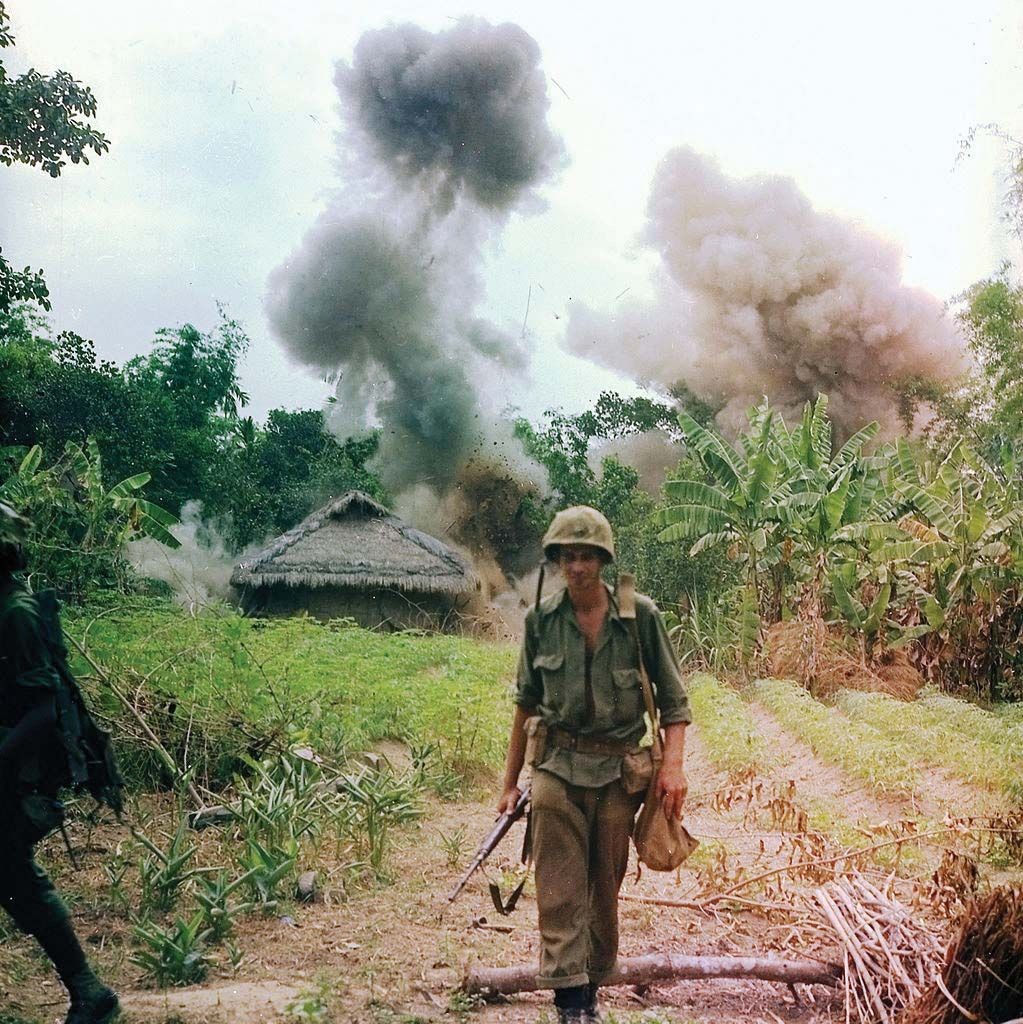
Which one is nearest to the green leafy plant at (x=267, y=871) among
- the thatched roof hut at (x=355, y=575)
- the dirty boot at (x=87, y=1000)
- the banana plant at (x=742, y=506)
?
the dirty boot at (x=87, y=1000)

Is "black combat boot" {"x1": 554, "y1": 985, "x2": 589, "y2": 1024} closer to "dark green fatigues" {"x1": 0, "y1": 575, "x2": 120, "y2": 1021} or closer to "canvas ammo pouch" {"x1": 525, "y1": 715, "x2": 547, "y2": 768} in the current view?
"canvas ammo pouch" {"x1": 525, "y1": 715, "x2": 547, "y2": 768}

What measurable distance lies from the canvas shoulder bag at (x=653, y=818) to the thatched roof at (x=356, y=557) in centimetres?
1582

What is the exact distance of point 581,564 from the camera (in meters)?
3.56

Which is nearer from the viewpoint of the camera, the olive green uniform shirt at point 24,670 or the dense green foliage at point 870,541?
the olive green uniform shirt at point 24,670

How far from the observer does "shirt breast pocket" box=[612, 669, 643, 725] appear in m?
3.55

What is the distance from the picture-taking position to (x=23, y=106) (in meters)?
11.6

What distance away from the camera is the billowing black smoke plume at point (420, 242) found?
23.0 m

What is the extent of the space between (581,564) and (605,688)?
0.44 meters

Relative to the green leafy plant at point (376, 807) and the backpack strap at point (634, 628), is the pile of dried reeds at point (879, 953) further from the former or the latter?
Result: the green leafy plant at point (376, 807)

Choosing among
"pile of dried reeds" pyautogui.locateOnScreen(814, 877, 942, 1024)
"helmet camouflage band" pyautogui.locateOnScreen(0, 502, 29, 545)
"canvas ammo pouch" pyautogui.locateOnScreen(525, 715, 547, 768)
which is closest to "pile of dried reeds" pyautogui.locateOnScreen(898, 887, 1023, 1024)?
"pile of dried reeds" pyautogui.locateOnScreen(814, 877, 942, 1024)

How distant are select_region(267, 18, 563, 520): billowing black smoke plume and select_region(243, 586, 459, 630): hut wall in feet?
14.7

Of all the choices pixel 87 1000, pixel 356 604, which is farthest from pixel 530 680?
pixel 356 604

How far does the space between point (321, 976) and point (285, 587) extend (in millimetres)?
15614

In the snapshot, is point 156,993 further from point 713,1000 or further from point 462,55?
point 462,55
